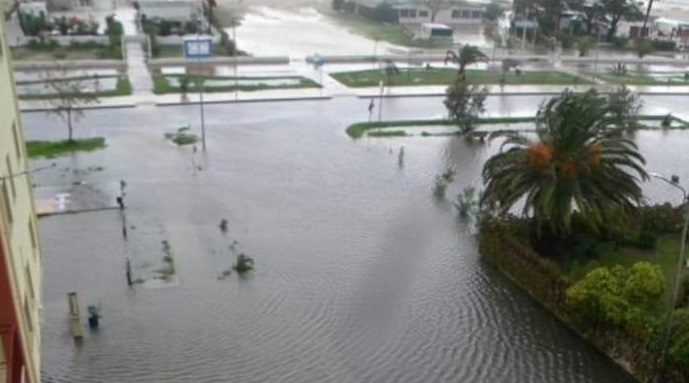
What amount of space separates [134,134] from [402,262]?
1944 cm

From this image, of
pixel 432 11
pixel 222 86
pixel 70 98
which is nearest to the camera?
pixel 70 98

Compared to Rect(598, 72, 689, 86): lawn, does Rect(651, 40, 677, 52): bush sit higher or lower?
higher

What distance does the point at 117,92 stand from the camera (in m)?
46.7

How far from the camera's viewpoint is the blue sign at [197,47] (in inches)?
2234

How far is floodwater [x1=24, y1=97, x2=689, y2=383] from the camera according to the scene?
764 inches

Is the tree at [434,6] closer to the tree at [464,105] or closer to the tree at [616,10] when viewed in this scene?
the tree at [616,10]

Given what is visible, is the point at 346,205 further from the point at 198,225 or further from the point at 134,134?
the point at 134,134

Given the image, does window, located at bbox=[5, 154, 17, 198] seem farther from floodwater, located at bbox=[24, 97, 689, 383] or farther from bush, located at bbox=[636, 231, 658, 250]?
bush, located at bbox=[636, 231, 658, 250]

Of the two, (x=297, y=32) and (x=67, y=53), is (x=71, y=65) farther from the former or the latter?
(x=297, y=32)

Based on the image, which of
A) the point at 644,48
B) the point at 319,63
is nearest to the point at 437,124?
the point at 319,63

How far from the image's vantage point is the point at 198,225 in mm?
27500

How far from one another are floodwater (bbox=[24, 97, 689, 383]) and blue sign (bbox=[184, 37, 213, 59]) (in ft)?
67.5

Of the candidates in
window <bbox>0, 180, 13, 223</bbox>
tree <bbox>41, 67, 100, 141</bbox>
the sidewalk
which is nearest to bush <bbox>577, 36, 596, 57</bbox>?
the sidewalk

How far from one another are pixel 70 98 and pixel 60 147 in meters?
3.29
